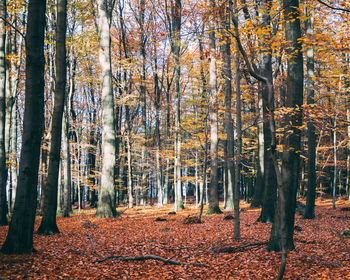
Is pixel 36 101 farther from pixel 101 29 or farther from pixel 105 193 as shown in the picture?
pixel 101 29

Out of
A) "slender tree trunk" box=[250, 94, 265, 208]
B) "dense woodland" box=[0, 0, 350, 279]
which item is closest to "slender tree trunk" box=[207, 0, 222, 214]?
"dense woodland" box=[0, 0, 350, 279]

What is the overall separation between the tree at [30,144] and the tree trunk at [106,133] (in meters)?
7.31

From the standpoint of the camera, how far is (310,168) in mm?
13117

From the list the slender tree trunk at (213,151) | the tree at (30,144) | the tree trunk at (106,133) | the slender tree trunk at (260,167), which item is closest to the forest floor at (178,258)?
the tree at (30,144)

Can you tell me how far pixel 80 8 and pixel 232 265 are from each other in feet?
52.1

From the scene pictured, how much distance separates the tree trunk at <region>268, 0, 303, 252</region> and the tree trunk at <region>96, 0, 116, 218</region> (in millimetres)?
8592

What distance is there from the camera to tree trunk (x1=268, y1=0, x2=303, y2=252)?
591 cm

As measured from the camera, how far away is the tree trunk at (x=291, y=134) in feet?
19.4

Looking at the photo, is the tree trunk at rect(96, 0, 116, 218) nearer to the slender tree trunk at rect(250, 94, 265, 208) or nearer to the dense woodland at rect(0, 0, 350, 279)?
the dense woodland at rect(0, 0, 350, 279)

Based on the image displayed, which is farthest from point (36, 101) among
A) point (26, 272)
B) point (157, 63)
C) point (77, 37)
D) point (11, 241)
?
point (157, 63)

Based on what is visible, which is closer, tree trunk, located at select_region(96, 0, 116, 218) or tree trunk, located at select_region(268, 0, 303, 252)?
tree trunk, located at select_region(268, 0, 303, 252)

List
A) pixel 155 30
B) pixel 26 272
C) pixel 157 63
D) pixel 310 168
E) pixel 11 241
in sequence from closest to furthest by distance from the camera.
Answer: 1. pixel 26 272
2. pixel 11 241
3. pixel 310 168
4. pixel 155 30
5. pixel 157 63

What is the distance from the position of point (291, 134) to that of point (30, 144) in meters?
5.73

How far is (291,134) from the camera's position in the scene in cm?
621
